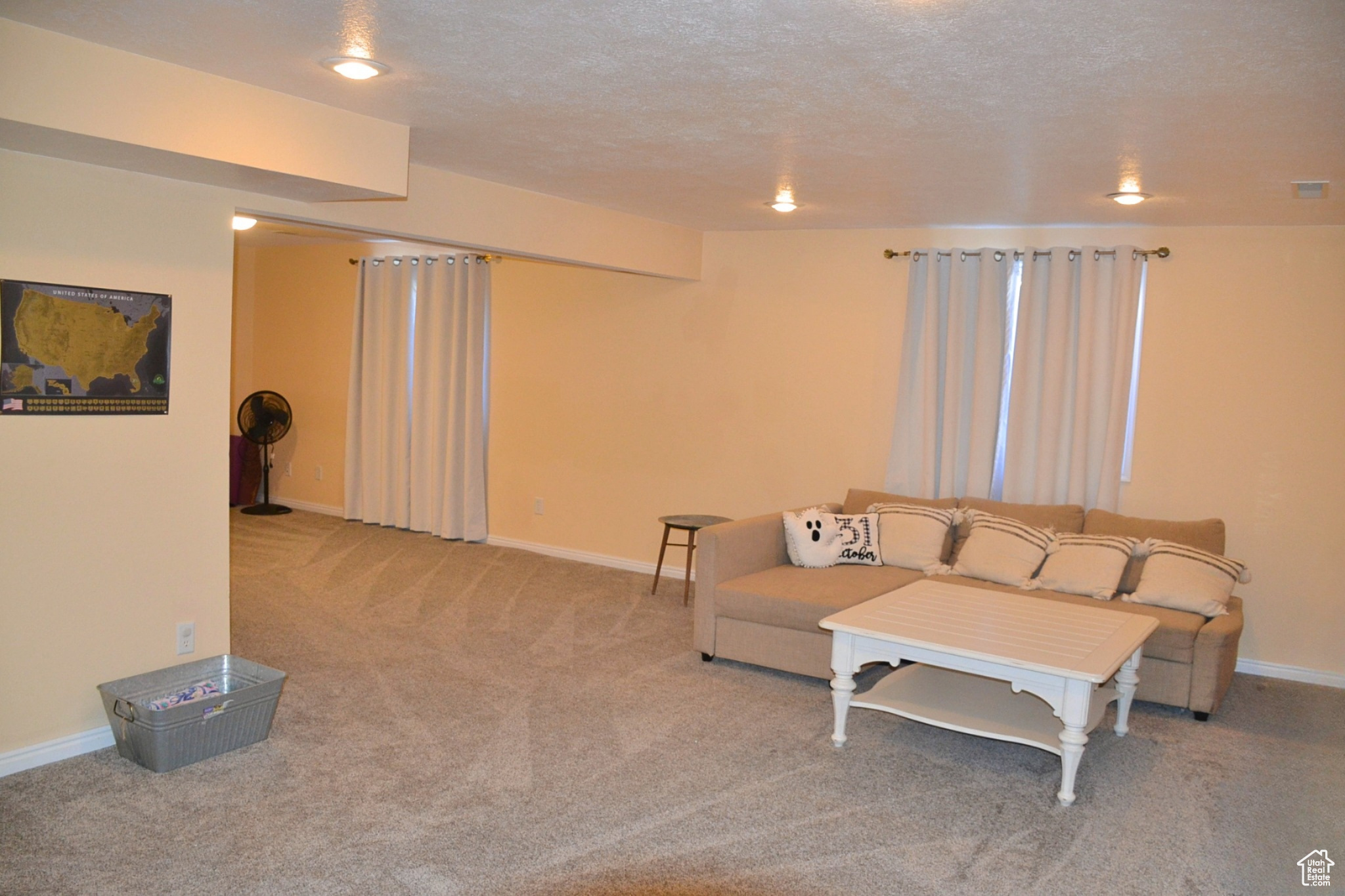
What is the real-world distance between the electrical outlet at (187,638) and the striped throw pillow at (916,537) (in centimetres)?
320

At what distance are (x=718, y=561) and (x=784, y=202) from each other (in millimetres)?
A: 1745

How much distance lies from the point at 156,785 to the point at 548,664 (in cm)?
172

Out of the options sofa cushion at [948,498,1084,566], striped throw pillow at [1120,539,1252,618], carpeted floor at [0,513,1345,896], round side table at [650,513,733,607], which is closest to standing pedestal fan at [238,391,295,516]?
carpeted floor at [0,513,1345,896]

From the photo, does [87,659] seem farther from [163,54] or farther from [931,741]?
[931,741]

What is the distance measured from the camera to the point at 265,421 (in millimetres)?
8070

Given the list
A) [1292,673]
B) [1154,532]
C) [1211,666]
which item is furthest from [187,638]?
[1292,673]

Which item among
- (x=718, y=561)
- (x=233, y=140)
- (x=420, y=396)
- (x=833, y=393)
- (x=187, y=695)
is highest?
(x=233, y=140)

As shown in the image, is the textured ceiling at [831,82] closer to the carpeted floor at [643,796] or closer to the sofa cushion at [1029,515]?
the sofa cushion at [1029,515]

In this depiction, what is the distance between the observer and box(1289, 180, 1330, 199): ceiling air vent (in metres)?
3.59

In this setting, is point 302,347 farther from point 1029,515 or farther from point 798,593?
point 1029,515

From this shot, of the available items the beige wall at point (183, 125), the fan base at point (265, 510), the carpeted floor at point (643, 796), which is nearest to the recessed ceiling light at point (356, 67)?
the beige wall at point (183, 125)

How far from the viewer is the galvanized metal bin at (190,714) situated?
3219mm

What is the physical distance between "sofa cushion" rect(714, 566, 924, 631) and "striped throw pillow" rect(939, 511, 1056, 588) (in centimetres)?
25

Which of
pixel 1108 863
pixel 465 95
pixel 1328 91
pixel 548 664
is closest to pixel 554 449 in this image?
pixel 548 664
